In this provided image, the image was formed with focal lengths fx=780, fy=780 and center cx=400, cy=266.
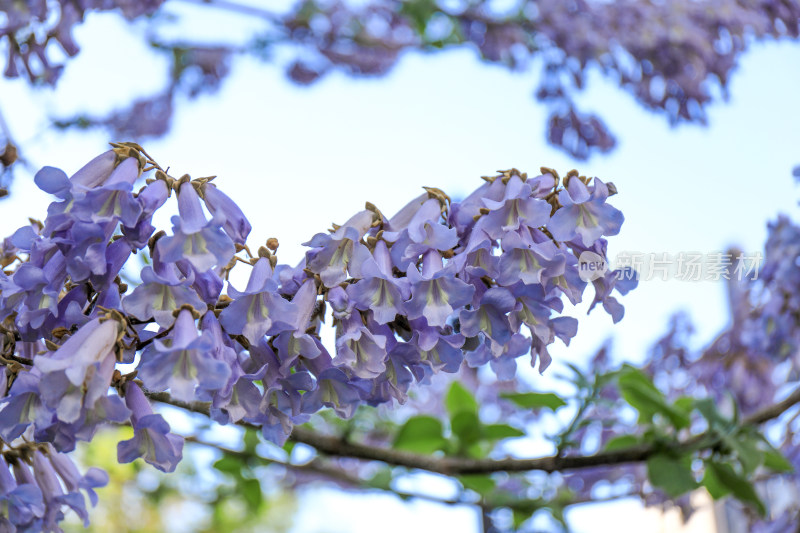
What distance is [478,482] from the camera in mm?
1341

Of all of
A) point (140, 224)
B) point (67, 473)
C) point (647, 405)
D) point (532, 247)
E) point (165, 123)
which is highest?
point (532, 247)

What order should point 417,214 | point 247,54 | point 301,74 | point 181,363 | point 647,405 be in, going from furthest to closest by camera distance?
1. point 301,74
2. point 247,54
3. point 647,405
4. point 417,214
5. point 181,363

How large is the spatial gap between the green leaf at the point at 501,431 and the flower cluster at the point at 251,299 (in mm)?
694

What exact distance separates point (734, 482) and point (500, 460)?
1.28 ft

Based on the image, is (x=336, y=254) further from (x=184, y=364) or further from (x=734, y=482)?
(x=734, y=482)

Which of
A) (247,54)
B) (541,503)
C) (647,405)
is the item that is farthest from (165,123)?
(647,405)

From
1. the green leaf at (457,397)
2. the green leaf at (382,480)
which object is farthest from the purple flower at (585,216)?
the green leaf at (382,480)

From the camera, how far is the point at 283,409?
2.17 ft

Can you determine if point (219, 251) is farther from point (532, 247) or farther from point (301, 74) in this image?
point (301, 74)

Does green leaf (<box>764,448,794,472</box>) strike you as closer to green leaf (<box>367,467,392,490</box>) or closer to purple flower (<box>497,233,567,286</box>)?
green leaf (<box>367,467,392,490</box>)

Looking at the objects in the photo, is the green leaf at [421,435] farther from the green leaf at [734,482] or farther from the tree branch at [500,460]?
the green leaf at [734,482]

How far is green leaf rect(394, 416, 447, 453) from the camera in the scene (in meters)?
1.44

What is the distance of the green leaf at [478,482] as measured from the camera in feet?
4.35

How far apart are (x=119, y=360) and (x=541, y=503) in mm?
1305
